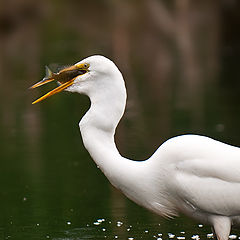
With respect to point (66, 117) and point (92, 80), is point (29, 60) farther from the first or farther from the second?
point (92, 80)

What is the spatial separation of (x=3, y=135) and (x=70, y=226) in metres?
5.44

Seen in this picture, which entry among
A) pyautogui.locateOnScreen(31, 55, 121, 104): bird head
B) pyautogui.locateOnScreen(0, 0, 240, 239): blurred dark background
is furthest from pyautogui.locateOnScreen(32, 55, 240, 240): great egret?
pyautogui.locateOnScreen(0, 0, 240, 239): blurred dark background

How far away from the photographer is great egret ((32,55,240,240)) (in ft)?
20.7

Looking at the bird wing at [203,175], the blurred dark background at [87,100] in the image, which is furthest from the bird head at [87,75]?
the blurred dark background at [87,100]

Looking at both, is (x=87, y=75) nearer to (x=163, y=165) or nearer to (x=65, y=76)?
(x=65, y=76)

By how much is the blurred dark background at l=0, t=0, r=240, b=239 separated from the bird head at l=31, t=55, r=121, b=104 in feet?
5.56

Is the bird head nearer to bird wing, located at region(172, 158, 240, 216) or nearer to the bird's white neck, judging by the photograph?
the bird's white neck

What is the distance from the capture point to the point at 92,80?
6.41 metres

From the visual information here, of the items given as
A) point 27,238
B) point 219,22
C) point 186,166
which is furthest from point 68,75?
point 219,22

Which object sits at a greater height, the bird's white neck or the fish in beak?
the fish in beak

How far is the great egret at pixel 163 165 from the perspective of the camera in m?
6.31

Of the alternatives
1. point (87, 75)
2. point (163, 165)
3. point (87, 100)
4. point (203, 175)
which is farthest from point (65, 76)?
point (87, 100)

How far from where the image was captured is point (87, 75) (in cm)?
640

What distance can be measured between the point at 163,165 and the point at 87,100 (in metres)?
9.90
